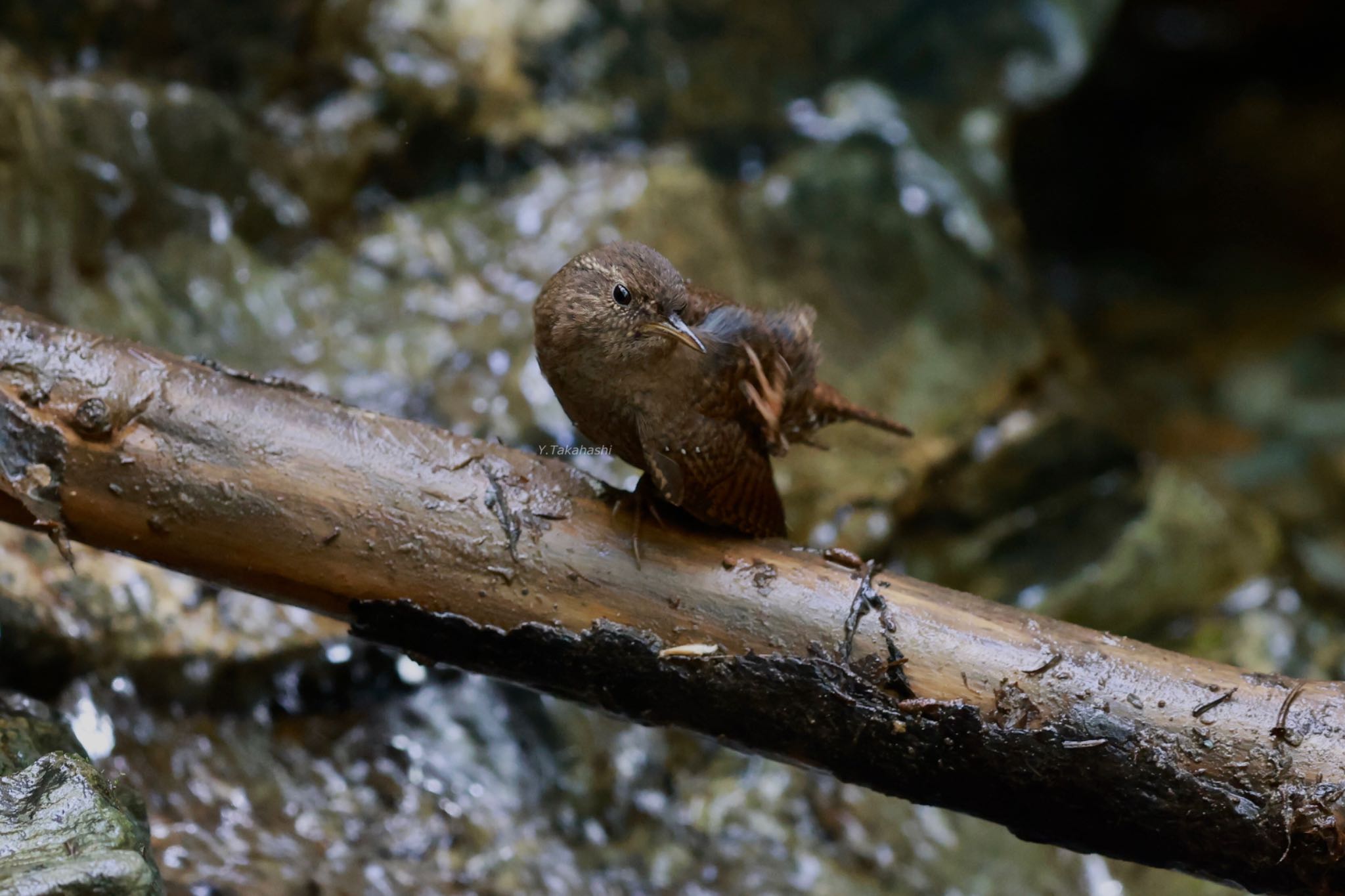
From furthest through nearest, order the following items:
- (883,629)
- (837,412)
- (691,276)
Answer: (691,276) → (837,412) → (883,629)

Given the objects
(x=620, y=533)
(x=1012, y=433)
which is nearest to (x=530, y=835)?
(x=620, y=533)

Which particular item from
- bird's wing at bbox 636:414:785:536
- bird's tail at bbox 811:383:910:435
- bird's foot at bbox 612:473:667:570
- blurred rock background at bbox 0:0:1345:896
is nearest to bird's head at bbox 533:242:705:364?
bird's wing at bbox 636:414:785:536

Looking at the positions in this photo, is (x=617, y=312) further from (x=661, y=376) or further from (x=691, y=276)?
(x=691, y=276)

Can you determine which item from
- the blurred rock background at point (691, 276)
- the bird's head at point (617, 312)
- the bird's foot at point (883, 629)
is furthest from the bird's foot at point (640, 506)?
the blurred rock background at point (691, 276)

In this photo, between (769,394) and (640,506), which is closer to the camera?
(640,506)

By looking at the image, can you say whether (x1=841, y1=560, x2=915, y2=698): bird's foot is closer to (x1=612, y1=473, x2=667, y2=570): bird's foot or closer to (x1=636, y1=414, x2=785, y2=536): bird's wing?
(x1=636, y1=414, x2=785, y2=536): bird's wing

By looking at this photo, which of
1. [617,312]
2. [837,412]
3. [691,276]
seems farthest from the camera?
[691,276]

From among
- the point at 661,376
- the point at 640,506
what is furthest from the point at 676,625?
the point at 661,376
